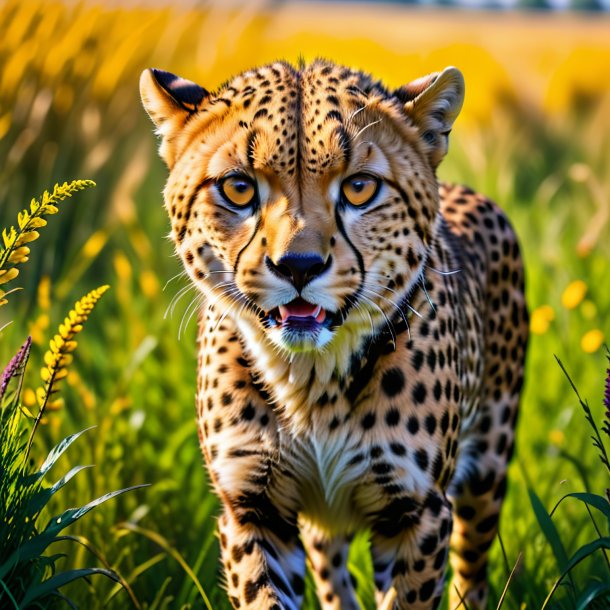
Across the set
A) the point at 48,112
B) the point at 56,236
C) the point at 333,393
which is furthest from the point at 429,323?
the point at 48,112

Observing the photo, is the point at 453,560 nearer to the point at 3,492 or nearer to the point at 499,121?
the point at 3,492

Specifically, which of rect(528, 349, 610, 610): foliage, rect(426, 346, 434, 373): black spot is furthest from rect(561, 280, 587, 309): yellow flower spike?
rect(528, 349, 610, 610): foliage

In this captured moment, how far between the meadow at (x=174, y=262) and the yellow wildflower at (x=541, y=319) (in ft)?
0.05

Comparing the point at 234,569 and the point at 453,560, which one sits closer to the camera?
the point at 234,569

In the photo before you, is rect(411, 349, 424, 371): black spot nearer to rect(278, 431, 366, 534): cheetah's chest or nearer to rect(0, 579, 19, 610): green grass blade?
rect(278, 431, 366, 534): cheetah's chest

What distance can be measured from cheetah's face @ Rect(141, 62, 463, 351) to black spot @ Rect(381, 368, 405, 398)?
0.45 feet

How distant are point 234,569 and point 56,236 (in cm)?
282

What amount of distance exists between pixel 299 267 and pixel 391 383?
60 cm

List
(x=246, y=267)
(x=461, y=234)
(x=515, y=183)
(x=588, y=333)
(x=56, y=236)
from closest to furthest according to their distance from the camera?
(x=246, y=267)
(x=461, y=234)
(x=588, y=333)
(x=56, y=236)
(x=515, y=183)

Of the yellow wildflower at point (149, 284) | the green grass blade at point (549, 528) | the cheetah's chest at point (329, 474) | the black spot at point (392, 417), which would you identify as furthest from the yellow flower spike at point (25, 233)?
the yellow wildflower at point (149, 284)

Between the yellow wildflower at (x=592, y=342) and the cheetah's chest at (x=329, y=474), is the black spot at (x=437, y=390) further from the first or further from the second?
the yellow wildflower at (x=592, y=342)

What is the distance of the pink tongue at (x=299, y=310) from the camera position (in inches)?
114

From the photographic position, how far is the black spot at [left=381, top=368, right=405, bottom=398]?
320 cm

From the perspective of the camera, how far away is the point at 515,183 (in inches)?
285
